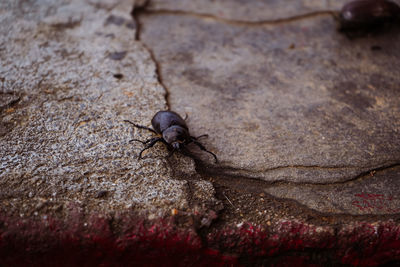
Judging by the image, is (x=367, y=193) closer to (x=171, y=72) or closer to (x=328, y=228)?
(x=328, y=228)

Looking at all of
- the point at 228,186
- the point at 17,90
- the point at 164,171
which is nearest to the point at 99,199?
the point at 164,171

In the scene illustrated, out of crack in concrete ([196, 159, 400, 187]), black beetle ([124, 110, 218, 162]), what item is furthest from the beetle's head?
crack in concrete ([196, 159, 400, 187])

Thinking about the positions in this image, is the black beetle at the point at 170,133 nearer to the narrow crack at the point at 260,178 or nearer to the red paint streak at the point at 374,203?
the narrow crack at the point at 260,178

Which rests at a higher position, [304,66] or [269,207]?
[304,66]

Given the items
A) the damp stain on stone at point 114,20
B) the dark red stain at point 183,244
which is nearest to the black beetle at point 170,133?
the dark red stain at point 183,244

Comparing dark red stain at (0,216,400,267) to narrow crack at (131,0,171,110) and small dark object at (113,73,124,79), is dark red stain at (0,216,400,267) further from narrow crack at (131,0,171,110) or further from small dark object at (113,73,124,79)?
small dark object at (113,73,124,79)

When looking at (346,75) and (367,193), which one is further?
(346,75)
